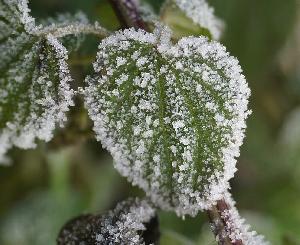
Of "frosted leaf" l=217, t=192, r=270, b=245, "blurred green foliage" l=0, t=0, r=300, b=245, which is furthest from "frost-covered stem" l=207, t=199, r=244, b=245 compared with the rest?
"blurred green foliage" l=0, t=0, r=300, b=245

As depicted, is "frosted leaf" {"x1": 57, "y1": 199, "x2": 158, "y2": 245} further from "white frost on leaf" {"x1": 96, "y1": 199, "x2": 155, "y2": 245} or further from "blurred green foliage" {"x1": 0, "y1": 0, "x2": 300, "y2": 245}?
"blurred green foliage" {"x1": 0, "y1": 0, "x2": 300, "y2": 245}

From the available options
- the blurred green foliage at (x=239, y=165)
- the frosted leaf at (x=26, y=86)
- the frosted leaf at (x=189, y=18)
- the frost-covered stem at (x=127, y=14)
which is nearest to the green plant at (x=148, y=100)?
the frosted leaf at (x=26, y=86)

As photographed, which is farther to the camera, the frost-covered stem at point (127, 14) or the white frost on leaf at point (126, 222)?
the frost-covered stem at point (127, 14)

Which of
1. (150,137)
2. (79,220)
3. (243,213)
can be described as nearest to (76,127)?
(79,220)

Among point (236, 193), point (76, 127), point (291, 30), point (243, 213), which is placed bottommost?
point (76, 127)

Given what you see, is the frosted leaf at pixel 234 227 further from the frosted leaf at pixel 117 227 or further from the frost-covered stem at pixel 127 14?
the frost-covered stem at pixel 127 14

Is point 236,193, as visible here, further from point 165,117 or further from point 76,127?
point 165,117

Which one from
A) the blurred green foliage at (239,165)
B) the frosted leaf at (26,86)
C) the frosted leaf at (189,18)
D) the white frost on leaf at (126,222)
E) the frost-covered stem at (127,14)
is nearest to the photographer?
the frosted leaf at (26,86)

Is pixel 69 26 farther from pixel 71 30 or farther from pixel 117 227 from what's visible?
pixel 117 227
